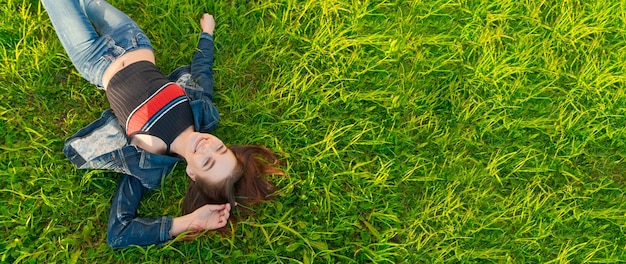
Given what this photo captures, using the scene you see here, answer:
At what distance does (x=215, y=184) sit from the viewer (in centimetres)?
257

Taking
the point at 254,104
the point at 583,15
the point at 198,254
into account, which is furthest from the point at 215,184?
the point at 583,15

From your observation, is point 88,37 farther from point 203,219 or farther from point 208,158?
point 203,219

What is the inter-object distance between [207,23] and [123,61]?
63 centimetres

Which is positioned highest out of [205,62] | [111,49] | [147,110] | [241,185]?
[111,49]

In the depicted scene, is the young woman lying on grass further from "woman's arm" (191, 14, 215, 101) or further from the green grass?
the green grass

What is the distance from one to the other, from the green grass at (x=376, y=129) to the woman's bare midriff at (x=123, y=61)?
0.66 ft

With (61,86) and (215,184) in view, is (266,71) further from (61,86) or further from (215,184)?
(61,86)

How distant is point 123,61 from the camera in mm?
2818

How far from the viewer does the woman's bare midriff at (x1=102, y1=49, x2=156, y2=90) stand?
9.16 ft

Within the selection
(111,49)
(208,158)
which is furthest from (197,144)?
(111,49)

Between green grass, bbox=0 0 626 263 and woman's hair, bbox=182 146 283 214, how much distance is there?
0.45ft

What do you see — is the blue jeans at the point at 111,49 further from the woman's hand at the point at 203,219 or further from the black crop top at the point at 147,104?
the black crop top at the point at 147,104

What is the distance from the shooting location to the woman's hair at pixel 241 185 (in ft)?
8.54

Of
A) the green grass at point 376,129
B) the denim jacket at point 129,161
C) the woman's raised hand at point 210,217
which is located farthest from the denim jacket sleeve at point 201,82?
the woman's raised hand at point 210,217
